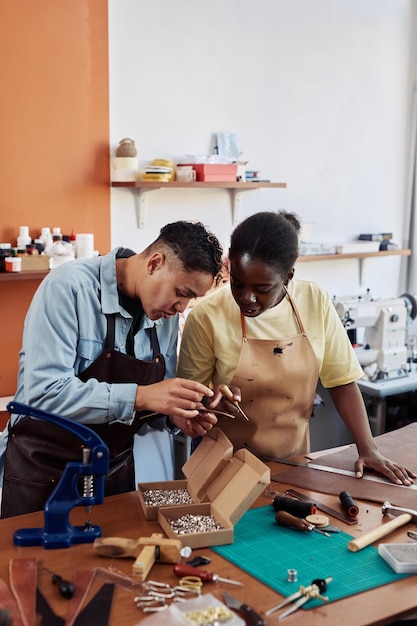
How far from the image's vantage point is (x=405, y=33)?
5.45 metres

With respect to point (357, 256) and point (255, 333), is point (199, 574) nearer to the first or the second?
point (255, 333)

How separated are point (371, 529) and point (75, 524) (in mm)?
829

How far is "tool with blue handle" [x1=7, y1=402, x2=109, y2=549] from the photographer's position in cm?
192

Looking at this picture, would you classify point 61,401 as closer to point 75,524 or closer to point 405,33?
point 75,524

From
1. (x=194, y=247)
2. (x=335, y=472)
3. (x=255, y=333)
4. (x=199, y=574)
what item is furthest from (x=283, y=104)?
(x=199, y=574)

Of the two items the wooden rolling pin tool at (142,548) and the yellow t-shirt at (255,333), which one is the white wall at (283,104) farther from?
the wooden rolling pin tool at (142,548)

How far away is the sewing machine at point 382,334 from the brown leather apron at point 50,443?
2080 mm

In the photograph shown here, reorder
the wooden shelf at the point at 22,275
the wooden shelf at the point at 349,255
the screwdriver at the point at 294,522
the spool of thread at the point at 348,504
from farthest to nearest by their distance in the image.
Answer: the wooden shelf at the point at 349,255 < the wooden shelf at the point at 22,275 < the spool of thread at the point at 348,504 < the screwdriver at the point at 294,522

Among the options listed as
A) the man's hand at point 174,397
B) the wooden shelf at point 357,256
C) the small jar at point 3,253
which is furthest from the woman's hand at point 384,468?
the wooden shelf at point 357,256

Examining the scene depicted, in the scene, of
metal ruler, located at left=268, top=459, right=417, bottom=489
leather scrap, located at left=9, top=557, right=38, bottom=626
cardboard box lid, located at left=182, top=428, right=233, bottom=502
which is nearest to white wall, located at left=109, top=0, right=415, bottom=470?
metal ruler, located at left=268, top=459, right=417, bottom=489

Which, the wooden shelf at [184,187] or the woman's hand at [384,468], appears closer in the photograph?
the woman's hand at [384,468]

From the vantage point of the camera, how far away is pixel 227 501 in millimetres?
2039

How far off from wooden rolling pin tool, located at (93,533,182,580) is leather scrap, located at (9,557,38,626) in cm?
17

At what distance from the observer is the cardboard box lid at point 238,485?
6.52 feet
